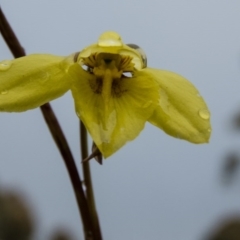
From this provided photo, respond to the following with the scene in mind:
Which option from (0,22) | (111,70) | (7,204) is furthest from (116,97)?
(7,204)

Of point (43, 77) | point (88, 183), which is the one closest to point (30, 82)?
point (43, 77)

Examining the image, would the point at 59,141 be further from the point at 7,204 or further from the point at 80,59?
the point at 7,204

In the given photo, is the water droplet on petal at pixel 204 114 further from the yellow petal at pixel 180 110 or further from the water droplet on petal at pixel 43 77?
the water droplet on petal at pixel 43 77

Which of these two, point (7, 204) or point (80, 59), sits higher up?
point (80, 59)

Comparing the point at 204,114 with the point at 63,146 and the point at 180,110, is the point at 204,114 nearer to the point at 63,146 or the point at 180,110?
the point at 180,110

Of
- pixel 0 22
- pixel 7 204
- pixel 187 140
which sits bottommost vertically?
pixel 7 204

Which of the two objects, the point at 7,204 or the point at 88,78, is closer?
the point at 88,78

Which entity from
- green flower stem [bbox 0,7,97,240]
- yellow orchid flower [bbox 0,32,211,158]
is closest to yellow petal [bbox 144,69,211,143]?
yellow orchid flower [bbox 0,32,211,158]

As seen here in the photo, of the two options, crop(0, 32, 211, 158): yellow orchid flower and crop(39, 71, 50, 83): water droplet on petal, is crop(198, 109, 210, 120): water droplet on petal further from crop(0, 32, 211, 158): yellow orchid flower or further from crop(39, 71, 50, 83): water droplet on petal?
crop(39, 71, 50, 83): water droplet on petal
